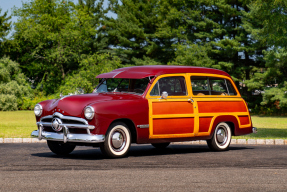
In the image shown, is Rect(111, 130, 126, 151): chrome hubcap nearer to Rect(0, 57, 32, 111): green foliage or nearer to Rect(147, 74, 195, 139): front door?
Rect(147, 74, 195, 139): front door

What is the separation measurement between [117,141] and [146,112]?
97 cm

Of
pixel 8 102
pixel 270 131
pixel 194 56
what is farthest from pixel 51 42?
pixel 270 131

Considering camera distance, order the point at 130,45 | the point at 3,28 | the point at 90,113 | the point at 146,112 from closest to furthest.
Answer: the point at 90,113 < the point at 146,112 < the point at 130,45 < the point at 3,28

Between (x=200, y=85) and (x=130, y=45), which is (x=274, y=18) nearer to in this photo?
(x=200, y=85)

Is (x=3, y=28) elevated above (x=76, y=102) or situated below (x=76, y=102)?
above

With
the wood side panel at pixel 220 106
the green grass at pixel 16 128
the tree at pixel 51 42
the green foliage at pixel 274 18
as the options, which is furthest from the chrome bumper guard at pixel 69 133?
the tree at pixel 51 42

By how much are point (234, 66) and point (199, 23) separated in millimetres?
6249

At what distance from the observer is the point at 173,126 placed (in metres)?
10.9

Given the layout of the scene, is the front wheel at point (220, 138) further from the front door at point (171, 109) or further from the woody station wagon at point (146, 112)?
the front door at point (171, 109)

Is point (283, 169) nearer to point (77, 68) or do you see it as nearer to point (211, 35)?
point (211, 35)

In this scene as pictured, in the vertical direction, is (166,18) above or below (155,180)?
above

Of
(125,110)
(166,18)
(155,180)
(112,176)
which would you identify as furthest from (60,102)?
(166,18)

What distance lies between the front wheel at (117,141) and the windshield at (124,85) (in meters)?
1.14

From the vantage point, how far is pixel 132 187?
6711 mm
